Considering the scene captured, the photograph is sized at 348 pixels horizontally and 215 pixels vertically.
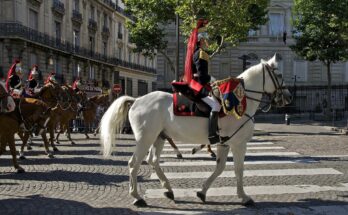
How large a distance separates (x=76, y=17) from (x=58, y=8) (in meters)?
4.62

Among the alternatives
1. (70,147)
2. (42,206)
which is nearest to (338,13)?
(70,147)

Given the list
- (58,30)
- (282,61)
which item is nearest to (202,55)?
(58,30)

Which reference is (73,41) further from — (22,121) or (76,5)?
(22,121)

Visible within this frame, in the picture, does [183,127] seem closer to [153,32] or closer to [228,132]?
[228,132]

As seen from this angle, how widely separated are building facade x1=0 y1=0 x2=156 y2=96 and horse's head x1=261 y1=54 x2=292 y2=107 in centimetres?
3009

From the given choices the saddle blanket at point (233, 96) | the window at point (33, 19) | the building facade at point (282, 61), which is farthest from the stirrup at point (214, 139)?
the building facade at point (282, 61)

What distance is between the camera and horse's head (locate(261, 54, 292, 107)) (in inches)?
305

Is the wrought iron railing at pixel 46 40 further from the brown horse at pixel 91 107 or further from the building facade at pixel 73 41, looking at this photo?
the brown horse at pixel 91 107

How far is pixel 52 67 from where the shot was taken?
41656 millimetres

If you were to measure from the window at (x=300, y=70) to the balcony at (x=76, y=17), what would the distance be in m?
23.0

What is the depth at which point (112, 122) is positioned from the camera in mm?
7805

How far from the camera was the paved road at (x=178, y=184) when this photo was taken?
7.18 metres

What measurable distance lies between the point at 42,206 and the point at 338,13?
2581 centimetres

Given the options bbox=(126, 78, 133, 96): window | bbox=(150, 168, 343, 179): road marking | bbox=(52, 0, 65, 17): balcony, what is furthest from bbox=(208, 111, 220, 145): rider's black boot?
bbox=(126, 78, 133, 96): window
